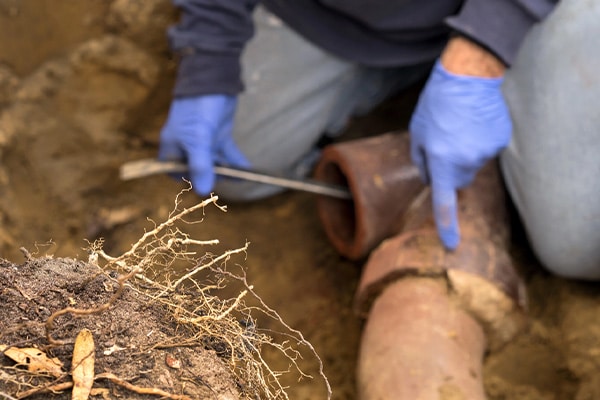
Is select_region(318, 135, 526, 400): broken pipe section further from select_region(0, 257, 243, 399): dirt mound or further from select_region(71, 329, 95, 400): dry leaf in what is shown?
select_region(71, 329, 95, 400): dry leaf

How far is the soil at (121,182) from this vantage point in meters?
1.64

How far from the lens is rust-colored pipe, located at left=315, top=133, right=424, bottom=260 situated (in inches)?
58.4

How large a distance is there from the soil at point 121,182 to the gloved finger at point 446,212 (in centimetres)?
39

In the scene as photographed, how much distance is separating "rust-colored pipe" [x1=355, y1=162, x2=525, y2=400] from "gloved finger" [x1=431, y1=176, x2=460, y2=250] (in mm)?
23

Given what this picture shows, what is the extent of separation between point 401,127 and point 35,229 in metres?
1.35

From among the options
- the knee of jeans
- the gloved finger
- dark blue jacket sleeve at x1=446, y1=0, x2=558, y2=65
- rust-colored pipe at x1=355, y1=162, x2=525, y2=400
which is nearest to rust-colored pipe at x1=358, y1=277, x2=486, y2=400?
rust-colored pipe at x1=355, y1=162, x2=525, y2=400

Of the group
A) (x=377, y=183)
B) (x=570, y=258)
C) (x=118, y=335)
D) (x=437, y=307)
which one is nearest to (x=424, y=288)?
(x=437, y=307)

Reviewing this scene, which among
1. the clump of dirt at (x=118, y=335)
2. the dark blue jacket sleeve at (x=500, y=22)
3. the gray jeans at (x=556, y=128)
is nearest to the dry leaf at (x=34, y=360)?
the clump of dirt at (x=118, y=335)

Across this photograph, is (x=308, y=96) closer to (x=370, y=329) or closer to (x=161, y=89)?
(x=161, y=89)

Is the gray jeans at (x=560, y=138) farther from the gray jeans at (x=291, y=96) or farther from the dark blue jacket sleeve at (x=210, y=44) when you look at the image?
the dark blue jacket sleeve at (x=210, y=44)

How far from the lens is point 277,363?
1565mm

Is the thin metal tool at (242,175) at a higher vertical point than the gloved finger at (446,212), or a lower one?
lower

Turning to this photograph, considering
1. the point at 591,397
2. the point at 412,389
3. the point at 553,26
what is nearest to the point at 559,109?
the point at 553,26

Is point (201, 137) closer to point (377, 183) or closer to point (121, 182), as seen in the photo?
point (377, 183)
